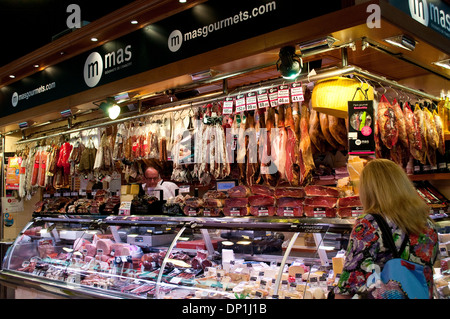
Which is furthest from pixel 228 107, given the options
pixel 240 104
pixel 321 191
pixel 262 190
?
pixel 321 191

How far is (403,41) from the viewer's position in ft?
12.1

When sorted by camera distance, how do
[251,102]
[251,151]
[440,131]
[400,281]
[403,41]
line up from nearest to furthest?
[400,281]
[403,41]
[251,102]
[251,151]
[440,131]

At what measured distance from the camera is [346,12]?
3.45m

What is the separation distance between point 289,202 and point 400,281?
1.96 meters

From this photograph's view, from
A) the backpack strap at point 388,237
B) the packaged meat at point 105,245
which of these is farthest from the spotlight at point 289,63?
the packaged meat at point 105,245

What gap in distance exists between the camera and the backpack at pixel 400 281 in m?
2.37

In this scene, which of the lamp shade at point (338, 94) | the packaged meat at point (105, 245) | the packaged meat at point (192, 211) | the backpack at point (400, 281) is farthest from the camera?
the packaged meat at point (105, 245)

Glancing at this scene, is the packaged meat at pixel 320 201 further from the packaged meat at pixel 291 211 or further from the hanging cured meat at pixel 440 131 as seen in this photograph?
the hanging cured meat at pixel 440 131

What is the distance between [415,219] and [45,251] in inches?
194

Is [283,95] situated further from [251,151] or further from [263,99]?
[251,151]

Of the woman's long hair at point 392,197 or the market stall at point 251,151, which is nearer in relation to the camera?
the woman's long hair at point 392,197

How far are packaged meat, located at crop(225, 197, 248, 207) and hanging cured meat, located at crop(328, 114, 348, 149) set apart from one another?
1.12 metres

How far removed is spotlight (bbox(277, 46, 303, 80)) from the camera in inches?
151

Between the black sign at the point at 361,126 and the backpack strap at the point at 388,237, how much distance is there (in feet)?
4.21
